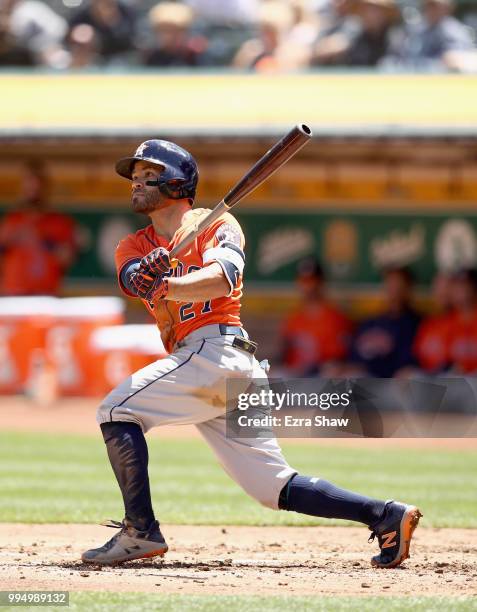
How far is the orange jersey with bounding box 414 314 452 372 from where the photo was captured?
11.3 m

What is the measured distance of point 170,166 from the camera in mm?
4984

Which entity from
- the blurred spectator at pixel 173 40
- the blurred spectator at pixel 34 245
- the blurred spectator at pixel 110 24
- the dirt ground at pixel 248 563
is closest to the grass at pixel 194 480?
the dirt ground at pixel 248 563

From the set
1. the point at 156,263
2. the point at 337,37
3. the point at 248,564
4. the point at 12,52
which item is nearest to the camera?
the point at 156,263

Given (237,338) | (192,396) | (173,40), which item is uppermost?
(173,40)

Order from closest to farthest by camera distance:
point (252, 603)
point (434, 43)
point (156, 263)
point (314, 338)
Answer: point (252, 603) → point (156, 263) → point (314, 338) → point (434, 43)

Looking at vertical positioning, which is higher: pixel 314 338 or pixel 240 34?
pixel 240 34

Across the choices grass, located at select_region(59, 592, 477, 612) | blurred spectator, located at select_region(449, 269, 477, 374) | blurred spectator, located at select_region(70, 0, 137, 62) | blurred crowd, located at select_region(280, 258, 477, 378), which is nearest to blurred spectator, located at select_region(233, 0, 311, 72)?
blurred spectator, located at select_region(70, 0, 137, 62)

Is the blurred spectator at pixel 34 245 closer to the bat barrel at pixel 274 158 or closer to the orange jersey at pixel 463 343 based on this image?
the orange jersey at pixel 463 343

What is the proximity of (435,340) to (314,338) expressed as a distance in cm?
114

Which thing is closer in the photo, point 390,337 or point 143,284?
point 143,284

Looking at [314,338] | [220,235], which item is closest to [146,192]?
[220,235]

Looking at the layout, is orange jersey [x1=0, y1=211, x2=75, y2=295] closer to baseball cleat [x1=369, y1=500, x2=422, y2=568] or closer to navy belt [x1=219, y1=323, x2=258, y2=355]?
navy belt [x1=219, y1=323, x2=258, y2=355]

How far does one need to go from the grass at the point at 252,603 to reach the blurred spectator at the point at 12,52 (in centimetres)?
1049

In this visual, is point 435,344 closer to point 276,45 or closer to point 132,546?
point 276,45
